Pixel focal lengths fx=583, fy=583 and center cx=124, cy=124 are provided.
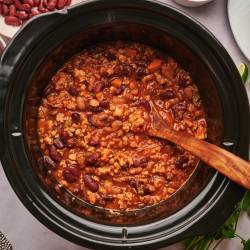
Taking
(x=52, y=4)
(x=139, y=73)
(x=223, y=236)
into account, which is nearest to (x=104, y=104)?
(x=139, y=73)

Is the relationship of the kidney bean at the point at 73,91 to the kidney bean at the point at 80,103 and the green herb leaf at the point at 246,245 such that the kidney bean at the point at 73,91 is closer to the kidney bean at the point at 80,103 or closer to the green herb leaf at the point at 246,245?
the kidney bean at the point at 80,103

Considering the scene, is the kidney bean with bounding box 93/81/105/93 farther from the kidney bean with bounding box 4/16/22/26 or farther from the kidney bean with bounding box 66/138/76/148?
the kidney bean with bounding box 4/16/22/26

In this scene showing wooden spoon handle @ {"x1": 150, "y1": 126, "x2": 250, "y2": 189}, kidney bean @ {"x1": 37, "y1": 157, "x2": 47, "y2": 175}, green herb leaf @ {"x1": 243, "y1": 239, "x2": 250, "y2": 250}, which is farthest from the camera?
green herb leaf @ {"x1": 243, "y1": 239, "x2": 250, "y2": 250}

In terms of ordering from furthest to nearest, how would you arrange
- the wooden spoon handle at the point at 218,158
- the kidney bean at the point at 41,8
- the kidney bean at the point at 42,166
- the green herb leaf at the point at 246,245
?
the kidney bean at the point at 41,8 < the green herb leaf at the point at 246,245 < the kidney bean at the point at 42,166 < the wooden spoon handle at the point at 218,158

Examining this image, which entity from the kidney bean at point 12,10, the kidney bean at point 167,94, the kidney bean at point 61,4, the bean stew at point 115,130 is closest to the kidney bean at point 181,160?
the bean stew at point 115,130

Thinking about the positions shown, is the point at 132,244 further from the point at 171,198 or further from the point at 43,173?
the point at 43,173

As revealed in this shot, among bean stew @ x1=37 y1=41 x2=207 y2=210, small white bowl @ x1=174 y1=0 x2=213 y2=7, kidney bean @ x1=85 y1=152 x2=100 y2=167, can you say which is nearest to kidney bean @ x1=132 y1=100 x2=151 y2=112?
bean stew @ x1=37 y1=41 x2=207 y2=210

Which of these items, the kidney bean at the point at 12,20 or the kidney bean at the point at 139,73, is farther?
→ the kidney bean at the point at 12,20

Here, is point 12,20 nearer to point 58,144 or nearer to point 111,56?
point 111,56
